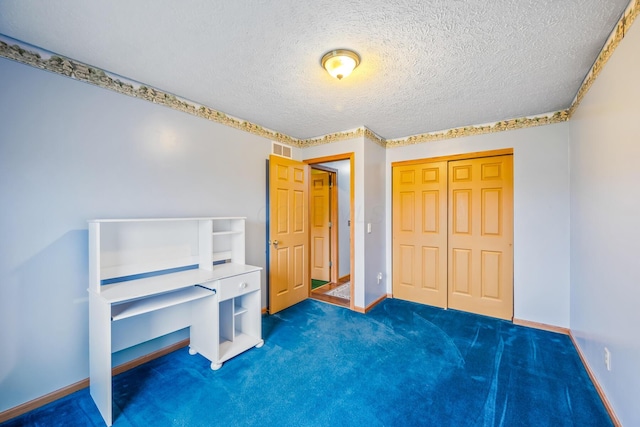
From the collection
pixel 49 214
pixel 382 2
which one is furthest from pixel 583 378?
pixel 49 214

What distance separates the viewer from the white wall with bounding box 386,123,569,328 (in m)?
2.66

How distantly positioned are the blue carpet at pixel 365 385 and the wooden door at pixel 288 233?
63 centimetres

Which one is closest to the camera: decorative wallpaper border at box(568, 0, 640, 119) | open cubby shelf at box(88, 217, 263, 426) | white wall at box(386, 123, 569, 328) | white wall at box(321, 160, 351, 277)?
decorative wallpaper border at box(568, 0, 640, 119)

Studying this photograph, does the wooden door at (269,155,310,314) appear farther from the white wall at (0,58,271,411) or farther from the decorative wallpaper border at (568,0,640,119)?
the decorative wallpaper border at (568,0,640,119)

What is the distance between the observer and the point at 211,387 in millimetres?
1888

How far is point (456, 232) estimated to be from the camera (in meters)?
3.32

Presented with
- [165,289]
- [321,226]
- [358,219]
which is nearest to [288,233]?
[358,219]

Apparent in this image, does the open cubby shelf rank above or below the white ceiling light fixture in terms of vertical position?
below

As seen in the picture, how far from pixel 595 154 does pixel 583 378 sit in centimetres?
169

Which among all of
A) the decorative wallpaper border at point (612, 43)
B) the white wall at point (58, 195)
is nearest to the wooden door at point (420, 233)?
the decorative wallpaper border at point (612, 43)

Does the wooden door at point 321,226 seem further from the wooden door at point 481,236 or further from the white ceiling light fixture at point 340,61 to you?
the white ceiling light fixture at point 340,61

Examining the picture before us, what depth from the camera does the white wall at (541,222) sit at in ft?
8.72

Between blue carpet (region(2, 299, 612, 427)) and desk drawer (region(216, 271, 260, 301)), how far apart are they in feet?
1.82

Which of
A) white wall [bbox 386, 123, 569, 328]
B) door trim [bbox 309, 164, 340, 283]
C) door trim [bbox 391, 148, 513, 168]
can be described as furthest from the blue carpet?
door trim [bbox 391, 148, 513, 168]
